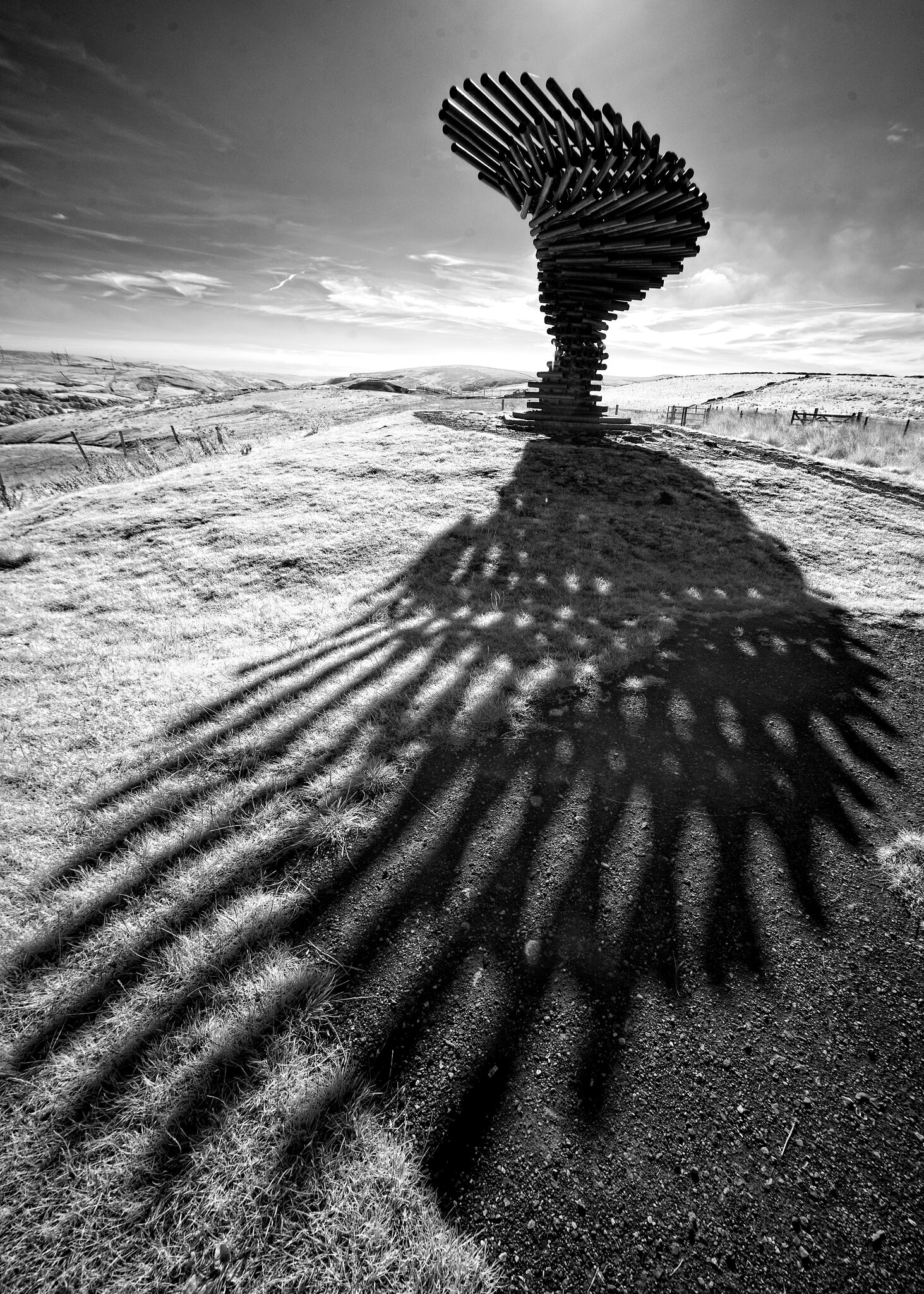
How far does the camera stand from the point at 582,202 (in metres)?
10.6

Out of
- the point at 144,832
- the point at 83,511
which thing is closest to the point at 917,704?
the point at 144,832

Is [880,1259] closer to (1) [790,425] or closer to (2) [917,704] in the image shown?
(2) [917,704]

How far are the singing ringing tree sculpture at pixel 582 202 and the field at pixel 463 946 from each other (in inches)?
361

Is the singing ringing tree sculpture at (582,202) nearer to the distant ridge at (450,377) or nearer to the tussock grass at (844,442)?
the tussock grass at (844,442)

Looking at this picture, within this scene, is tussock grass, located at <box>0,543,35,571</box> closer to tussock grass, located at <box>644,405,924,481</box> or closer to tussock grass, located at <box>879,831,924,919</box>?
tussock grass, located at <box>879,831,924,919</box>

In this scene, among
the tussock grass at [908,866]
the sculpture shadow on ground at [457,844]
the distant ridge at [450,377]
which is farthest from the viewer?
the distant ridge at [450,377]

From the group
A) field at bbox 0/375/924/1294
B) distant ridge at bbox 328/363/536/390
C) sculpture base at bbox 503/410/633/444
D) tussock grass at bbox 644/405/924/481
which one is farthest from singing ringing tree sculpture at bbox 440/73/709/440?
distant ridge at bbox 328/363/536/390

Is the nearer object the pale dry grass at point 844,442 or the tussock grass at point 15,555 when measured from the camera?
the tussock grass at point 15,555

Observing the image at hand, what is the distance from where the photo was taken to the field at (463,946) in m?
1.71

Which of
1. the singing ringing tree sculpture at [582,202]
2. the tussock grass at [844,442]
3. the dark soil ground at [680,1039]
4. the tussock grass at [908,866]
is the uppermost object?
the singing ringing tree sculpture at [582,202]

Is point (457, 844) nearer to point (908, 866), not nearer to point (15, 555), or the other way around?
point (908, 866)

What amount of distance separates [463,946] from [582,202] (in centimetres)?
1354

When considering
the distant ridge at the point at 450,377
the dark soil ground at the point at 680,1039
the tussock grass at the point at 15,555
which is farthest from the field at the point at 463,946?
the distant ridge at the point at 450,377

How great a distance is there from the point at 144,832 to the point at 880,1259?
368 centimetres
